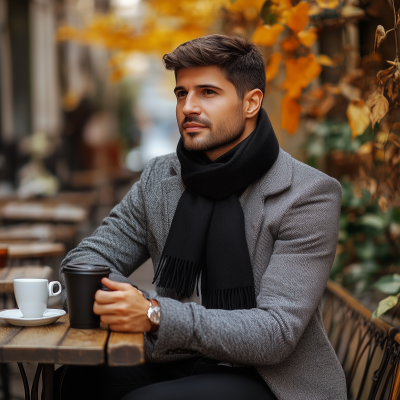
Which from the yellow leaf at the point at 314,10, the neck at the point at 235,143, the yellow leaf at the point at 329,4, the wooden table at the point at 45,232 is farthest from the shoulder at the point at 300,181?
the wooden table at the point at 45,232

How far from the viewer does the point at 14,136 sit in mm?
12633

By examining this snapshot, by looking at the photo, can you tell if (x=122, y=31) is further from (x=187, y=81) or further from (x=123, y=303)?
(x=123, y=303)

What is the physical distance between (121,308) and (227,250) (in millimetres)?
559

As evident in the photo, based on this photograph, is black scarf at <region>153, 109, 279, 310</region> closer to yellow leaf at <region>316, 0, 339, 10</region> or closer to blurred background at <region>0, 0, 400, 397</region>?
blurred background at <region>0, 0, 400, 397</region>

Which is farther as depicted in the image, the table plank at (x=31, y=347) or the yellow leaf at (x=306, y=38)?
the yellow leaf at (x=306, y=38)

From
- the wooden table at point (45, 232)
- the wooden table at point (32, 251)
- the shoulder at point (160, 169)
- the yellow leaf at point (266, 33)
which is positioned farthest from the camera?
the wooden table at point (45, 232)

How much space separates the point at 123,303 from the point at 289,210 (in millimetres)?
702

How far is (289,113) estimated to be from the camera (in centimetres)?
294

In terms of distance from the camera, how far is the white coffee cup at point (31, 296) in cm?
177

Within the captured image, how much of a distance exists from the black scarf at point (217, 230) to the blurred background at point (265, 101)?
0.48m

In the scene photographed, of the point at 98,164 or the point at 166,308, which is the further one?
the point at 98,164

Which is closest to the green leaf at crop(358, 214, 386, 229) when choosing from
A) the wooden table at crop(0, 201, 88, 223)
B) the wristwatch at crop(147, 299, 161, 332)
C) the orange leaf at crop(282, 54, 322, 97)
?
the orange leaf at crop(282, 54, 322, 97)

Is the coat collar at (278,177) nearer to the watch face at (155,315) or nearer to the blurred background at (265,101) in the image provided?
the blurred background at (265,101)

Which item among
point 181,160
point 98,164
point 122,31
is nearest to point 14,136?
point 122,31
